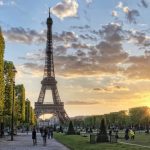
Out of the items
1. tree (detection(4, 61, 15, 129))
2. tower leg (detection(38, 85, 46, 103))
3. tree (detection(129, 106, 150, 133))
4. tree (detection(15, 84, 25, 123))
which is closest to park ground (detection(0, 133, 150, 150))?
tree (detection(4, 61, 15, 129))

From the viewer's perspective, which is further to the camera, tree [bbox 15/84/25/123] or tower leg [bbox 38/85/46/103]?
tower leg [bbox 38/85/46/103]

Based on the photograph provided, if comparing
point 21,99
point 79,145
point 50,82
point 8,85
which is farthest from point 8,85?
point 50,82

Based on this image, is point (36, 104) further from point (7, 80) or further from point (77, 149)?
point (77, 149)

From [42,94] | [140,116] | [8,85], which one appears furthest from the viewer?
[42,94]

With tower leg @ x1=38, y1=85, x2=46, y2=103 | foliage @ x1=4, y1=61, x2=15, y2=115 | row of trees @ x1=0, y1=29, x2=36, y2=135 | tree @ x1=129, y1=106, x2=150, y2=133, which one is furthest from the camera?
tower leg @ x1=38, y1=85, x2=46, y2=103

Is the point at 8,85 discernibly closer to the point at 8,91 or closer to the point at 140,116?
the point at 8,91

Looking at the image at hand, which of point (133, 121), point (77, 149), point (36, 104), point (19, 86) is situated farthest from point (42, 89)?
point (77, 149)

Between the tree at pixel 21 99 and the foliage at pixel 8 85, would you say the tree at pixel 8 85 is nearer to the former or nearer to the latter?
the foliage at pixel 8 85

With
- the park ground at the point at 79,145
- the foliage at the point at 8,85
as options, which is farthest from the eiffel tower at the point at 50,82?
the park ground at the point at 79,145

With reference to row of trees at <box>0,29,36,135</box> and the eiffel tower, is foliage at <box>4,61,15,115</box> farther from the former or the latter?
the eiffel tower

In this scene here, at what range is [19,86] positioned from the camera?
367 feet

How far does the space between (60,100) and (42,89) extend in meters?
8.14

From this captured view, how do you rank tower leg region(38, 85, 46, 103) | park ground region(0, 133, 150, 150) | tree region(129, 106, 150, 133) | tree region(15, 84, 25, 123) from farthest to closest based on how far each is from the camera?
1. tower leg region(38, 85, 46, 103)
2. tree region(129, 106, 150, 133)
3. tree region(15, 84, 25, 123)
4. park ground region(0, 133, 150, 150)

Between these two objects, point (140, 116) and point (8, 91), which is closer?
point (8, 91)
